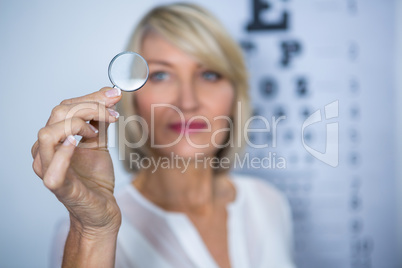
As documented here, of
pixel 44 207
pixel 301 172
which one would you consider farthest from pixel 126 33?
pixel 301 172

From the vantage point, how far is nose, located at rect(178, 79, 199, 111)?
106 centimetres

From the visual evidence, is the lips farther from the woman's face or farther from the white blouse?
the white blouse

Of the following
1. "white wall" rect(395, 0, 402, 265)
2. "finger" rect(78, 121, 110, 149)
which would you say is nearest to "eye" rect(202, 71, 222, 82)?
"finger" rect(78, 121, 110, 149)

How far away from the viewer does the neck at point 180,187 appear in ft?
3.73

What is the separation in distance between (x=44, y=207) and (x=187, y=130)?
63cm

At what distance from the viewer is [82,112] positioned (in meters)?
0.54

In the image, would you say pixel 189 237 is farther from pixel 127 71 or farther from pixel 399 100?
pixel 399 100

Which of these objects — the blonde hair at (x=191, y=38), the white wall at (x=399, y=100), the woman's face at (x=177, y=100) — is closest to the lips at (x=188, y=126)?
the woman's face at (x=177, y=100)

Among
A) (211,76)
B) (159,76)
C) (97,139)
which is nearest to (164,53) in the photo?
(159,76)

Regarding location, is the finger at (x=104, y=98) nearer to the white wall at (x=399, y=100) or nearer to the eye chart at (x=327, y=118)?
the eye chart at (x=327, y=118)

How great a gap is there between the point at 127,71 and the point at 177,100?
0.44 meters

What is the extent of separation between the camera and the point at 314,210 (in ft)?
5.20

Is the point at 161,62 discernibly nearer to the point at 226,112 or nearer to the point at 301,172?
the point at 226,112

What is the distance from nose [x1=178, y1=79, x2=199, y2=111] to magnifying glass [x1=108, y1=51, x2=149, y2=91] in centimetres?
41
